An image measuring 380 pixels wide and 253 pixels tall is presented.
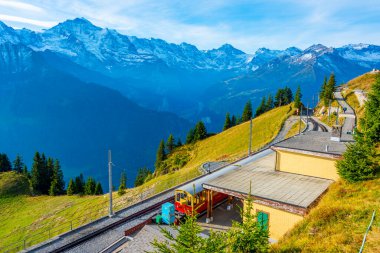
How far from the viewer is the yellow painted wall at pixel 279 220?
2055 cm

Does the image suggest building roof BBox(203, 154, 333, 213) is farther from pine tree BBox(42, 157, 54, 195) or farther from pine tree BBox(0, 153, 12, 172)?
pine tree BBox(0, 153, 12, 172)

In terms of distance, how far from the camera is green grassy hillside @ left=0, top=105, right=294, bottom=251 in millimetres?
51656

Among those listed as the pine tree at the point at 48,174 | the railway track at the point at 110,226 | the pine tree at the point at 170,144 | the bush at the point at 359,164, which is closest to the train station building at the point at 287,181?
the bush at the point at 359,164

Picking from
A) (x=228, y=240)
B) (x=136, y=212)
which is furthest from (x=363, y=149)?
(x=136, y=212)

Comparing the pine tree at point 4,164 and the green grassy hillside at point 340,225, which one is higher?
the green grassy hillside at point 340,225

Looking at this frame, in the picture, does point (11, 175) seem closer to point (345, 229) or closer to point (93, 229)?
point (93, 229)

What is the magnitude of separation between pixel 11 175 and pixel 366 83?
115 metres

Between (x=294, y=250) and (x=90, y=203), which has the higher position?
(x=294, y=250)

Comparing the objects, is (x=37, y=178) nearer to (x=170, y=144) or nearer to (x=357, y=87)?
(x=170, y=144)

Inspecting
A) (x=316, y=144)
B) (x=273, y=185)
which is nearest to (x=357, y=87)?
(x=316, y=144)

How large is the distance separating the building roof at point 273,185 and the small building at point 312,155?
0.65 metres

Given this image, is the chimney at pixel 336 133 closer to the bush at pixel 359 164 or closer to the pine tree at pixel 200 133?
the bush at pixel 359 164

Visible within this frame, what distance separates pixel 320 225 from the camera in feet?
52.8

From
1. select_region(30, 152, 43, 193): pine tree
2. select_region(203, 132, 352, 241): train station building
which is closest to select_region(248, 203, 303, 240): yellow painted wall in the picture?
select_region(203, 132, 352, 241): train station building
